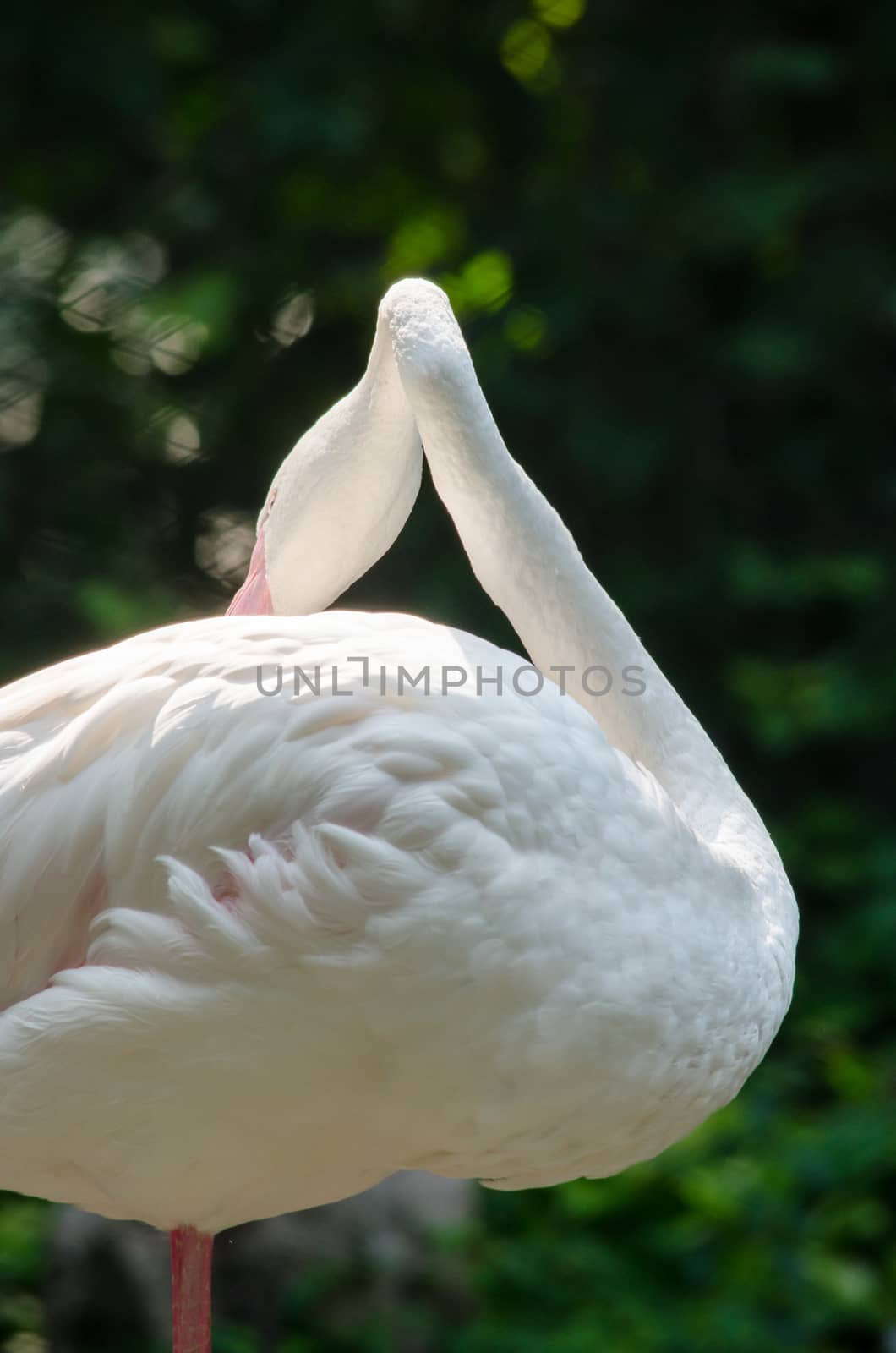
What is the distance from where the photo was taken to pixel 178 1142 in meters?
1.53

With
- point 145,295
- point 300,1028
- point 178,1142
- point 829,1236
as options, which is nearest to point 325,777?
point 300,1028

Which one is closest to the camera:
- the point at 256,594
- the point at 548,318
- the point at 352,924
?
the point at 352,924

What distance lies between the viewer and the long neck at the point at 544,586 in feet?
5.59

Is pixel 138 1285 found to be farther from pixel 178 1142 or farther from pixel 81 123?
pixel 81 123

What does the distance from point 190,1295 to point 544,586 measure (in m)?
0.86

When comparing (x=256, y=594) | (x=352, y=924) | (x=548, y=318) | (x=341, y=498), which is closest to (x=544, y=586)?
(x=341, y=498)

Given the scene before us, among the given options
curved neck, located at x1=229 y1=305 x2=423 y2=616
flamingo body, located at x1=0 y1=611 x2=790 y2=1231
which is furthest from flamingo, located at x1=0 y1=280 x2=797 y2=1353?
curved neck, located at x1=229 y1=305 x2=423 y2=616

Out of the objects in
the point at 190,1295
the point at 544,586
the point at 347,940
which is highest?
the point at 544,586

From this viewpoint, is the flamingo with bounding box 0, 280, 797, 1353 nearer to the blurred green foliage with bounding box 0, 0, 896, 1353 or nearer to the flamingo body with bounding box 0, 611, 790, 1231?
the flamingo body with bounding box 0, 611, 790, 1231

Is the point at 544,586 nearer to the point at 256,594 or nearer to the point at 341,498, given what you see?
the point at 341,498

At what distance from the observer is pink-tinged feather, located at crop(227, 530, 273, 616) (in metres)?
1.96

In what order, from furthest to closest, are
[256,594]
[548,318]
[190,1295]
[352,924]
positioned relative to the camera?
[548,318], [256,594], [190,1295], [352,924]

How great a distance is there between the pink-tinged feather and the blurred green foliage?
5.86ft

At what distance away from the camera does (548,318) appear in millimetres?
4410
